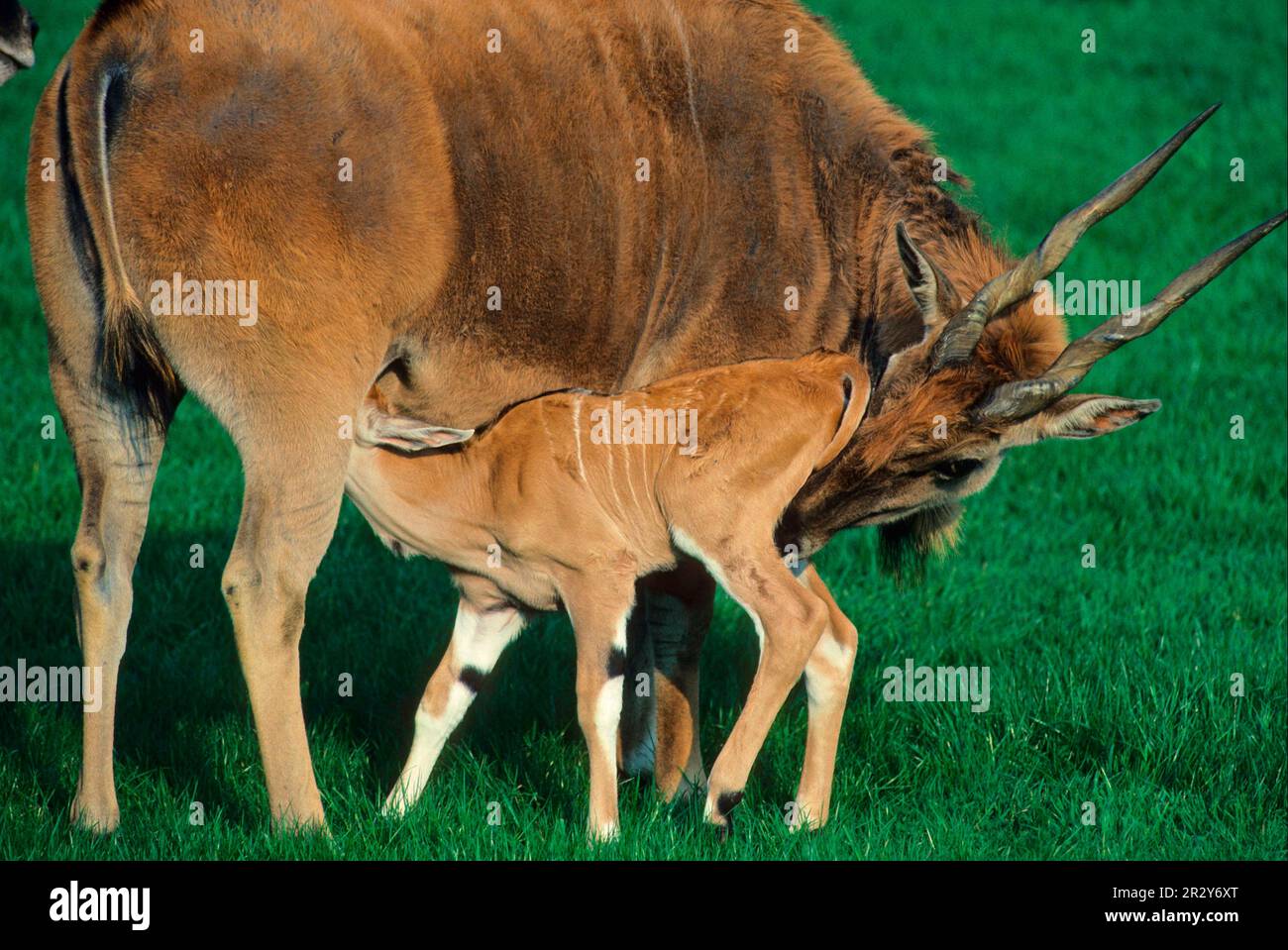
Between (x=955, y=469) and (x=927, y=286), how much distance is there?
22.4 inches

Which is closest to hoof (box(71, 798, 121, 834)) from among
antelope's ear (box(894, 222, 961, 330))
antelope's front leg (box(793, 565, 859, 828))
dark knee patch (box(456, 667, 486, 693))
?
dark knee patch (box(456, 667, 486, 693))

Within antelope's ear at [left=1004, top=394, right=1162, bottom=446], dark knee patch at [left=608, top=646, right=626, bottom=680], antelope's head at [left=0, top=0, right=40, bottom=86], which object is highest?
antelope's head at [left=0, top=0, right=40, bottom=86]

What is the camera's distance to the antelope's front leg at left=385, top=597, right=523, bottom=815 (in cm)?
536

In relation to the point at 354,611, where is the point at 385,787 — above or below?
below

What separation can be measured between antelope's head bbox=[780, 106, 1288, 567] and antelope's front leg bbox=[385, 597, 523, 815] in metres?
0.96

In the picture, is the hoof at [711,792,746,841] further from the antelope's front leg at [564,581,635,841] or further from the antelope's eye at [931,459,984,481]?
the antelope's eye at [931,459,984,481]

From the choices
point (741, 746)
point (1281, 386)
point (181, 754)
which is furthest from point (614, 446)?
point (1281, 386)

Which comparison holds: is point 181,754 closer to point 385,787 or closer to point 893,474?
point 385,787

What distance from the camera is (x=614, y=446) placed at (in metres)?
5.21

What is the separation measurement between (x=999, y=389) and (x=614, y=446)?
117 cm

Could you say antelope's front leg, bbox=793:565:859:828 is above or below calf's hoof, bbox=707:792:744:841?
above

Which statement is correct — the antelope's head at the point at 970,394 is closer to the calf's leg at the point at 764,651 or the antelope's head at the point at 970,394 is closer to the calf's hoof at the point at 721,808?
the calf's leg at the point at 764,651

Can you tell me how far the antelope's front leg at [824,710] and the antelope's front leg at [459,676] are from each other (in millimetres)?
974

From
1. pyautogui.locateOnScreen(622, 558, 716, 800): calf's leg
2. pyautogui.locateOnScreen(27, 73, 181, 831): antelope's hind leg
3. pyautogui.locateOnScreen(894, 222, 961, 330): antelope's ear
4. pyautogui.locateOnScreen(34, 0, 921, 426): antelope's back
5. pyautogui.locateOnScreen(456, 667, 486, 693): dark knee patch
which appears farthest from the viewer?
pyautogui.locateOnScreen(622, 558, 716, 800): calf's leg
